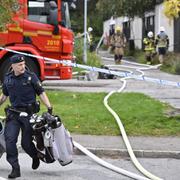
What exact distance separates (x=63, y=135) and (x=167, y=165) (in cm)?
189

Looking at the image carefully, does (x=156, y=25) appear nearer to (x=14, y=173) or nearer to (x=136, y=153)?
(x=136, y=153)

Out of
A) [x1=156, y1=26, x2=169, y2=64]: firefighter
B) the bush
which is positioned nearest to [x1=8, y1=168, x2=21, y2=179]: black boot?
the bush

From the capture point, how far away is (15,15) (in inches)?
575

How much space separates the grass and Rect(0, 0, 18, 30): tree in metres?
2.29

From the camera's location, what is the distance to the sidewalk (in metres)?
8.77

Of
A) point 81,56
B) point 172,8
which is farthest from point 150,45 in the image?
point 81,56

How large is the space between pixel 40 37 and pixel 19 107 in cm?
857

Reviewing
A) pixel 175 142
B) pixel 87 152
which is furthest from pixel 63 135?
pixel 175 142

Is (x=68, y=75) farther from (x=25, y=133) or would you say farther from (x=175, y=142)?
(x=25, y=133)

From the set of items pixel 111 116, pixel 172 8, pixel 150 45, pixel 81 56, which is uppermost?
pixel 172 8

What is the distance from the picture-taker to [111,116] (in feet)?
37.3

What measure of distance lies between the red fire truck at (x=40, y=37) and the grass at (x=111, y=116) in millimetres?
1488

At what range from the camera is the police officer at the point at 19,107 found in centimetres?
724

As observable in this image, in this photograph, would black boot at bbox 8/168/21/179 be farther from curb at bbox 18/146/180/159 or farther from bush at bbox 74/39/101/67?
bush at bbox 74/39/101/67
